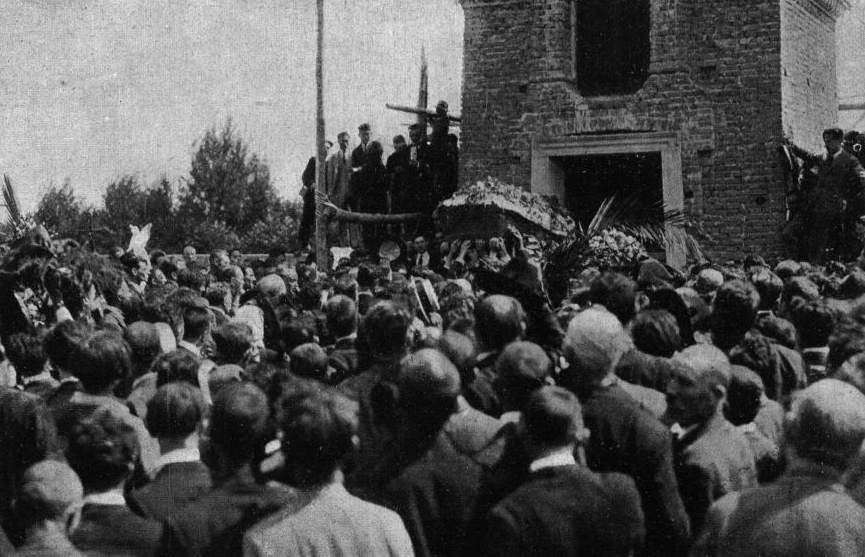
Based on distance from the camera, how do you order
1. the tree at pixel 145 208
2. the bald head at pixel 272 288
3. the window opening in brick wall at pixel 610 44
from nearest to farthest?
1. the bald head at pixel 272 288
2. the window opening in brick wall at pixel 610 44
3. the tree at pixel 145 208

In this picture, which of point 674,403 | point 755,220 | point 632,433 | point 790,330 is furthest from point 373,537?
point 755,220

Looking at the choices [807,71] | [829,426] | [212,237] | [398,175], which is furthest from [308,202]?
[212,237]

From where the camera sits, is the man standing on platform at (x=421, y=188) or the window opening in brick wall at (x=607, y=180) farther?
the man standing on platform at (x=421, y=188)

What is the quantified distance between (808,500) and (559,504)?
74cm

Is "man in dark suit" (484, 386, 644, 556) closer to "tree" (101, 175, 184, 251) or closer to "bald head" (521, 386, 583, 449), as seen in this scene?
"bald head" (521, 386, 583, 449)

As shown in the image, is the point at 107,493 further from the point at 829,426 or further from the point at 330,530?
the point at 829,426

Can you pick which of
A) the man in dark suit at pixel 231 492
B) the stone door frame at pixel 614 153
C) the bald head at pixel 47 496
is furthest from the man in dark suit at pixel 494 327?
the stone door frame at pixel 614 153

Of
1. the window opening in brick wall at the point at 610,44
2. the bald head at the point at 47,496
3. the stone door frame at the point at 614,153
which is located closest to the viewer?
the bald head at the point at 47,496

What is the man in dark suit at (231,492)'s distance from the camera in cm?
334

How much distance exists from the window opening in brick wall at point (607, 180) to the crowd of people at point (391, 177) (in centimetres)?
201

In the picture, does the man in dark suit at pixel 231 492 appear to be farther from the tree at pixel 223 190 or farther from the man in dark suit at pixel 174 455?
the tree at pixel 223 190

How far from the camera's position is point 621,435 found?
3.91 metres

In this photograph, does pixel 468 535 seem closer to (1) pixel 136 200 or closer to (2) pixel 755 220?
(2) pixel 755 220

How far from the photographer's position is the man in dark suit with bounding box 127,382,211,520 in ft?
11.9
